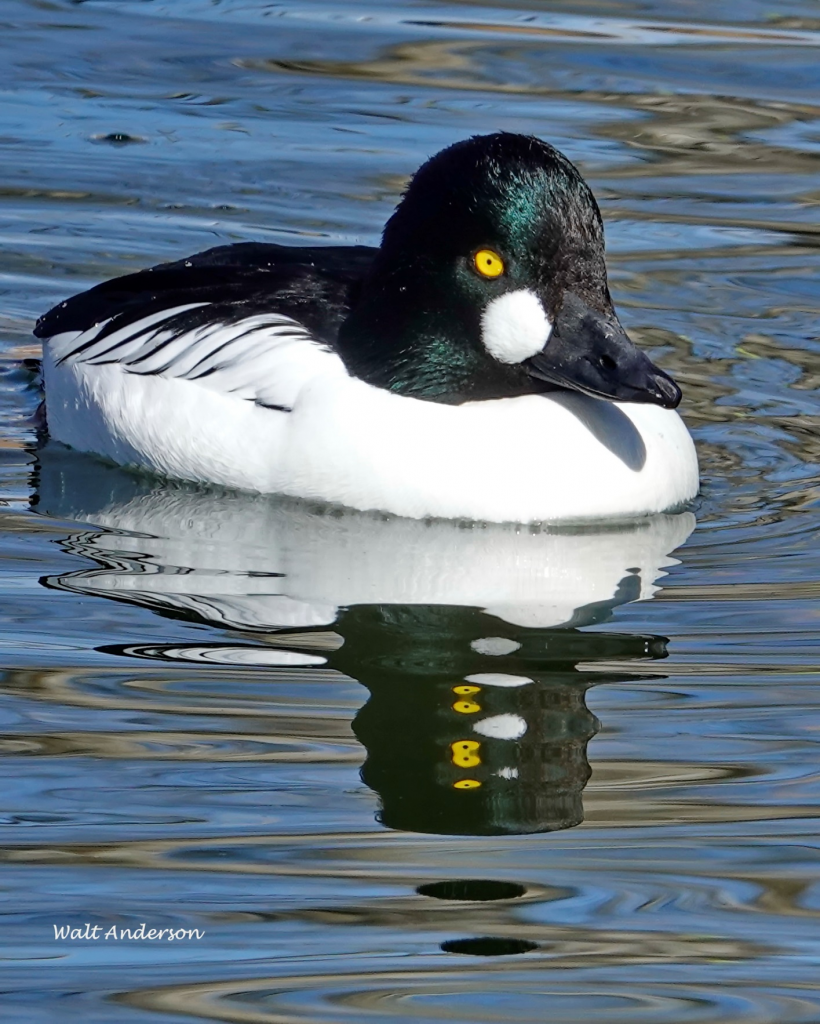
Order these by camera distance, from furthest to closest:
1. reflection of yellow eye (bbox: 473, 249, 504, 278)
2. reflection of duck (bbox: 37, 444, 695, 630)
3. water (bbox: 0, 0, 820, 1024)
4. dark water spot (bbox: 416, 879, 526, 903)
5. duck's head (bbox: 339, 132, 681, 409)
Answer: reflection of yellow eye (bbox: 473, 249, 504, 278) < duck's head (bbox: 339, 132, 681, 409) < reflection of duck (bbox: 37, 444, 695, 630) < dark water spot (bbox: 416, 879, 526, 903) < water (bbox: 0, 0, 820, 1024)

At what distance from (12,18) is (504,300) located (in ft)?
24.7

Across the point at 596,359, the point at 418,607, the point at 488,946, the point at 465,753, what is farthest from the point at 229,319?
the point at 488,946

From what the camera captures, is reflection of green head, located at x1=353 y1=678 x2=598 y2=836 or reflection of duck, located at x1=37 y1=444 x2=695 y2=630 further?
reflection of duck, located at x1=37 y1=444 x2=695 y2=630

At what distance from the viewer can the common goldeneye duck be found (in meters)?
6.08

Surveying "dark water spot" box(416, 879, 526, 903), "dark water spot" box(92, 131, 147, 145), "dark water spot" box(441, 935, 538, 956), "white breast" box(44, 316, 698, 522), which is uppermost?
"dark water spot" box(92, 131, 147, 145)

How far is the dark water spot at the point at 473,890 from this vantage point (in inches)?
159

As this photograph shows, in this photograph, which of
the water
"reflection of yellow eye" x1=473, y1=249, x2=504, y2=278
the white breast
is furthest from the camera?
the white breast

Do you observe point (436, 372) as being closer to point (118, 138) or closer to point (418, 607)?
point (418, 607)

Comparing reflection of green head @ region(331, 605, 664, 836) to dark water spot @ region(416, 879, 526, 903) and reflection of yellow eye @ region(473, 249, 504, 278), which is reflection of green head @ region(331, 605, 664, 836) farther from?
reflection of yellow eye @ region(473, 249, 504, 278)

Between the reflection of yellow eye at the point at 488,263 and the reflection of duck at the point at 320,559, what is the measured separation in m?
0.82

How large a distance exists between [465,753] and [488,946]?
0.81m

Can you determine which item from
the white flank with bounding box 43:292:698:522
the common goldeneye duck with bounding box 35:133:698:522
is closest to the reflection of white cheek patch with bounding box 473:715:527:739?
the common goldeneye duck with bounding box 35:133:698:522

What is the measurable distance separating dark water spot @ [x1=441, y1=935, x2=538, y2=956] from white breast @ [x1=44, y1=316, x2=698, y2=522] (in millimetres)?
2590

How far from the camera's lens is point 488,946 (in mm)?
3861
